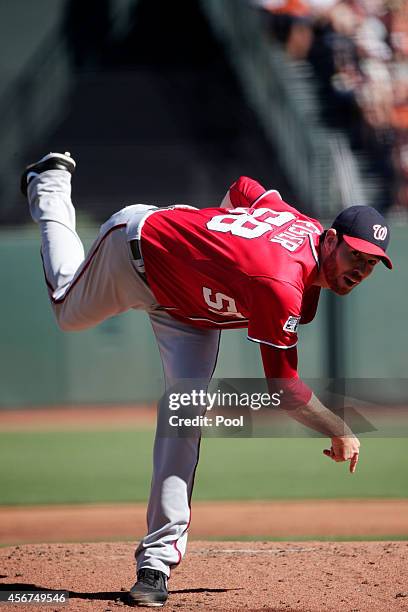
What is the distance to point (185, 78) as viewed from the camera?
13445 millimetres

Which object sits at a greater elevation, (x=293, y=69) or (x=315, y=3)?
(x=315, y=3)

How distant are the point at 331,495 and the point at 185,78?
8514 mm

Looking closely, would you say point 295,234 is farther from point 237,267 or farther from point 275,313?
point 275,313

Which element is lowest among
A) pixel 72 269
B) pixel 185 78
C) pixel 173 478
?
pixel 173 478

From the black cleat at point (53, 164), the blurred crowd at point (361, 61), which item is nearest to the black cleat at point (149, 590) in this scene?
the black cleat at point (53, 164)

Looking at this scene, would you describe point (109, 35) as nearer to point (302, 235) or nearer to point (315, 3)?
point (315, 3)

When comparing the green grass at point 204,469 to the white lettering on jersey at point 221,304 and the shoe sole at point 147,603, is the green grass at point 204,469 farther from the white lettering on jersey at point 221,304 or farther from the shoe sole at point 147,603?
the white lettering on jersey at point 221,304

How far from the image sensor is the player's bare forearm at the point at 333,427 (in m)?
3.15

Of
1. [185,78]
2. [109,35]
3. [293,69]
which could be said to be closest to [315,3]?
[293,69]

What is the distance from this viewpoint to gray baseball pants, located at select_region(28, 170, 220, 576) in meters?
3.45

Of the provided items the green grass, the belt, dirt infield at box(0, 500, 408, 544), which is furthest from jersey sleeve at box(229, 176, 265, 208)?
the green grass

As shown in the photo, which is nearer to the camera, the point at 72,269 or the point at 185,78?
the point at 72,269

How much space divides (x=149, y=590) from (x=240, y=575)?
0.67 m

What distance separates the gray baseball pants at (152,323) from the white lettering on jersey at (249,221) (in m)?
0.31
